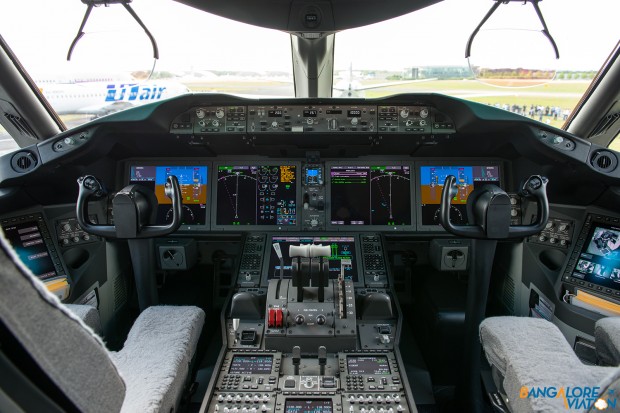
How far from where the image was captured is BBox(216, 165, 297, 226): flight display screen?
9.52 feet

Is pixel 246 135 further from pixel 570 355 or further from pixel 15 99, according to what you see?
pixel 570 355

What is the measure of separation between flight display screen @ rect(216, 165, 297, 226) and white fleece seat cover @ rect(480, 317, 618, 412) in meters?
1.54

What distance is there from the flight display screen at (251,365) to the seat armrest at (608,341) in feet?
4.15

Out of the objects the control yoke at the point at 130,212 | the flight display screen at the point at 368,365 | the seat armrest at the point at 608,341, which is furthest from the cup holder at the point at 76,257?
the seat armrest at the point at 608,341

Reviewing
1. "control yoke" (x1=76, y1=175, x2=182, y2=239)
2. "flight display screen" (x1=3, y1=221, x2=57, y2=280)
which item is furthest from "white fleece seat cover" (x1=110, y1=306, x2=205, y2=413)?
"flight display screen" (x1=3, y1=221, x2=57, y2=280)

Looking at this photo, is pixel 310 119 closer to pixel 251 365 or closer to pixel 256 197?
pixel 256 197

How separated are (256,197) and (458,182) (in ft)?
4.31

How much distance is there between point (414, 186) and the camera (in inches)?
114

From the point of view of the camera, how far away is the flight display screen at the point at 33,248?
2.42 meters

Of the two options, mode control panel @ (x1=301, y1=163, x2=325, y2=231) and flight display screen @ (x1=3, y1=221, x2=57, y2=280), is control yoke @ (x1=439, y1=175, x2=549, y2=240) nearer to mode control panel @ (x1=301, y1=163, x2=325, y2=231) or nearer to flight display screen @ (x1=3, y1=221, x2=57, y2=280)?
mode control panel @ (x1=301, y1=163, x2=325, y2=231)

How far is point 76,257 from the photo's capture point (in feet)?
8.76

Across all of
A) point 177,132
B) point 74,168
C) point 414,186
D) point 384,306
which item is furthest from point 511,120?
point 74,168

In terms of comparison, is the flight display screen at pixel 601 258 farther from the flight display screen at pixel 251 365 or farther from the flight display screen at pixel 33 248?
the flight display screen at pixel 33 248

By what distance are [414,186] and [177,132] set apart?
151 centimetres
